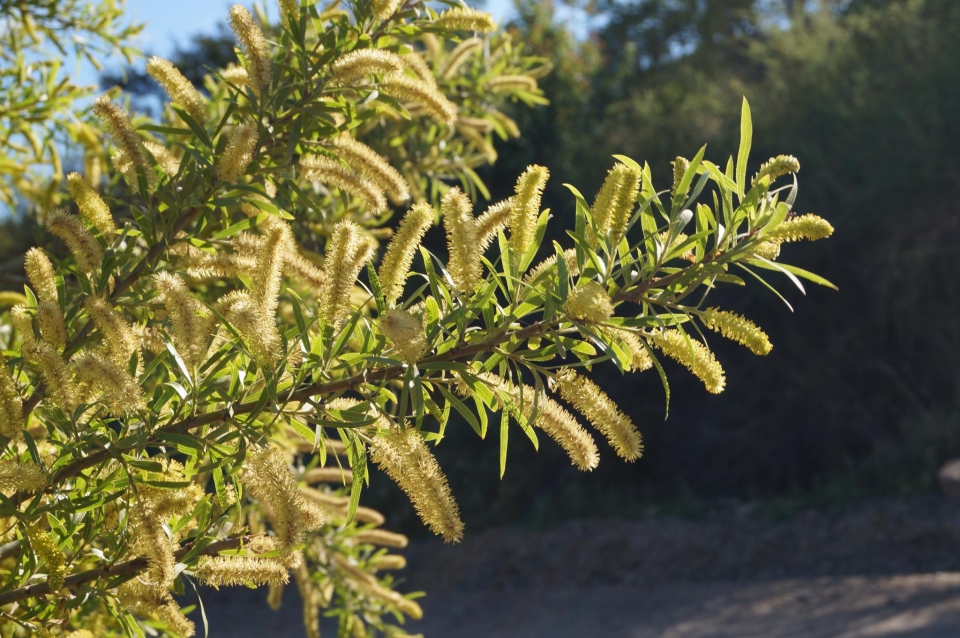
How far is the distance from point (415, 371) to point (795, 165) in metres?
0.53

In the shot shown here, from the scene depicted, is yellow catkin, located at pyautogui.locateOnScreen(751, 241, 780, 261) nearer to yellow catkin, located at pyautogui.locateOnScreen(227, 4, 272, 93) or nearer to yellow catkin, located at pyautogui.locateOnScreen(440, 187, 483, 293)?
yellow catkin, located at pyautogui.locateOnScreen(440, 187, 483, 293)

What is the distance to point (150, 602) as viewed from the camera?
1.16m

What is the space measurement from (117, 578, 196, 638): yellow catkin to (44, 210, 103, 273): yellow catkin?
1.37 feet

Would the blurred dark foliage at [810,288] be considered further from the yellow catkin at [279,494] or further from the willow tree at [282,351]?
the yellow catkin at [279,494]

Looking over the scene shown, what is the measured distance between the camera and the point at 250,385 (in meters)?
1.10

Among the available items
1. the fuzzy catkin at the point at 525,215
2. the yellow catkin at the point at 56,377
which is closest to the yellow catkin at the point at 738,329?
the fuzzy catkin at the point at 525,215

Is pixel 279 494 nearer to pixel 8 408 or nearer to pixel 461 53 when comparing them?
pixel 8 408

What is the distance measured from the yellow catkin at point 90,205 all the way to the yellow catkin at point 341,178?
11.8 inches

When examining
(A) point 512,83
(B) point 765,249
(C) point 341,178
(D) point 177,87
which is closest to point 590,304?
(B) point 765,249

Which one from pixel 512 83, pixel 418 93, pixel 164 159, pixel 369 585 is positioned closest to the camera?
pixel 164 159

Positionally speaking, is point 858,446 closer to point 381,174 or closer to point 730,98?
point 730,98

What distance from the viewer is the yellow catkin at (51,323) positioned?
109cm

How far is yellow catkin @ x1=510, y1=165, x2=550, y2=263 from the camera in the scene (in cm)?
108

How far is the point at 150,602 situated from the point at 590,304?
2.28 ft
